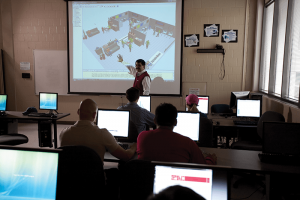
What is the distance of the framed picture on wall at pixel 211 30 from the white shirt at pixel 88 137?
4370 mm

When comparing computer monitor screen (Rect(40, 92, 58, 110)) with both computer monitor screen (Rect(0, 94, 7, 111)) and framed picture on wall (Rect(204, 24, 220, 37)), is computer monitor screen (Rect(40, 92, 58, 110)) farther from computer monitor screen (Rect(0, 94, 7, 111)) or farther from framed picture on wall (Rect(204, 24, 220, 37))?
framed picture on wall (Rect(204, 24, 220, 37))

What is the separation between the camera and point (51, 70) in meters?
6.11

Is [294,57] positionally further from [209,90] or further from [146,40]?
[146,40]

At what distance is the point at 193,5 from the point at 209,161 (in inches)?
181

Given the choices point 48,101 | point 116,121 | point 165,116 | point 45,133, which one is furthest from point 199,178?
point 48,101

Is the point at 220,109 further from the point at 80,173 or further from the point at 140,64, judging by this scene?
the point at 80,173

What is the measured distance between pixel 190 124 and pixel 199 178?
1592 millimetres

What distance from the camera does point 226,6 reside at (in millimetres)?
5414

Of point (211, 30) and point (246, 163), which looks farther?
point (211, 30)

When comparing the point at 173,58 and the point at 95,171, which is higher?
the point at 173,58

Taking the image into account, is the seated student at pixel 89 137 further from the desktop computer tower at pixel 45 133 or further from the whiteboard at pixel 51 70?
the whiteboard at pixel 51 70

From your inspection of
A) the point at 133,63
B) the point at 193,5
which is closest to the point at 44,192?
the point at 133,63

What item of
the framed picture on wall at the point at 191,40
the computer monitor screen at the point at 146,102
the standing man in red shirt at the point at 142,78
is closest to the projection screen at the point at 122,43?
the framed picture on wall at the point at 191,40

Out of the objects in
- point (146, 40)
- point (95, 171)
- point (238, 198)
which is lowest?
point (238, 198)
